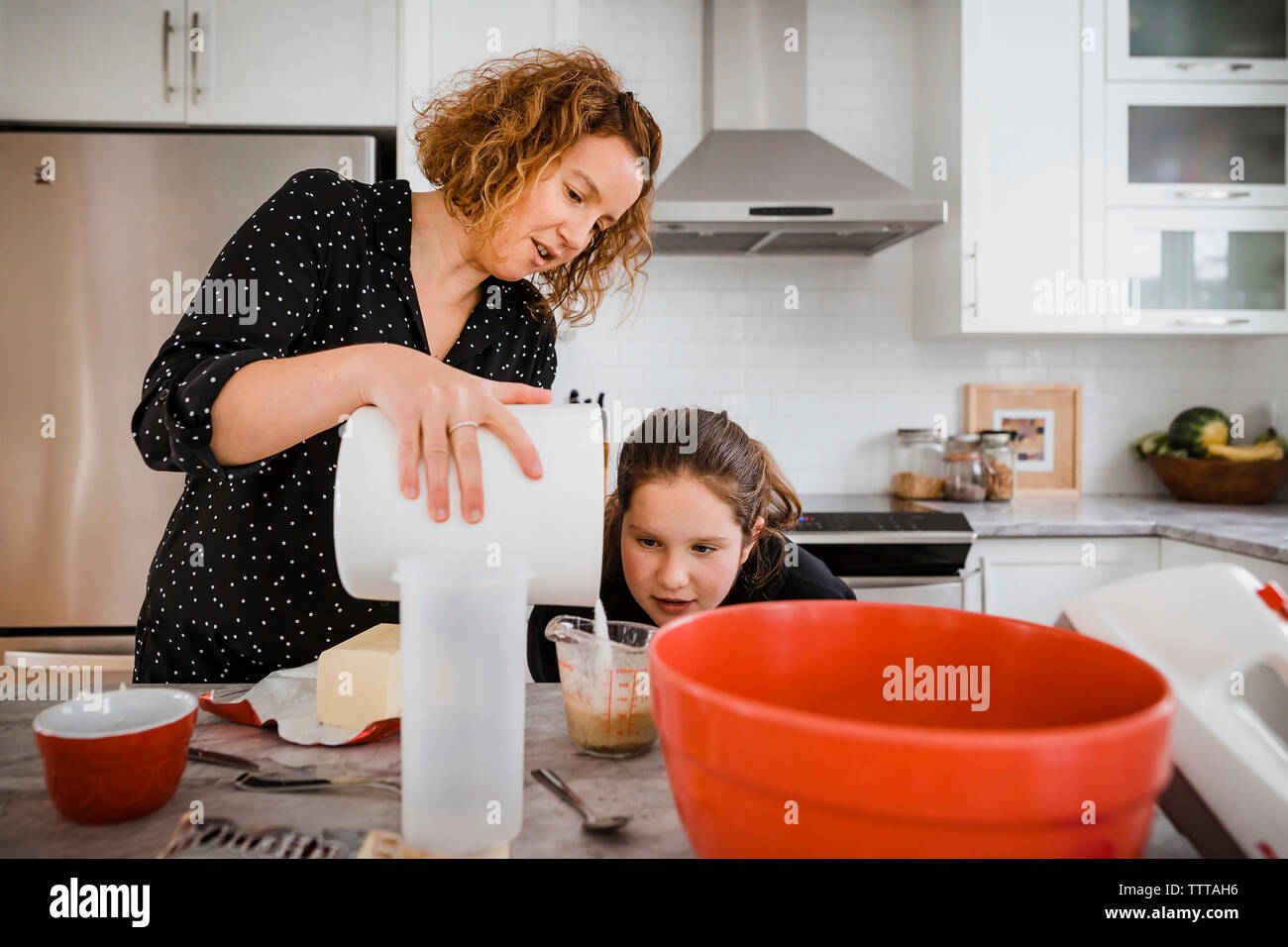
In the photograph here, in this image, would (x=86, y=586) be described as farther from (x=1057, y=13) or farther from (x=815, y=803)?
(x=1057, y=13)

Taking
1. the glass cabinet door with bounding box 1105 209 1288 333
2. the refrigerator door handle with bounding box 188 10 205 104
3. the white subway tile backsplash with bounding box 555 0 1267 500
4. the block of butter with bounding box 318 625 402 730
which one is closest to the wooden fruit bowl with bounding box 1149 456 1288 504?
the white subway tile backsplash with bounding box 555 0 1267 500

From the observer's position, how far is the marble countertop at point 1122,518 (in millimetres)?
2016

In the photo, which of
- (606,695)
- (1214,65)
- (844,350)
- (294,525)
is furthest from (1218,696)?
(1214,65)

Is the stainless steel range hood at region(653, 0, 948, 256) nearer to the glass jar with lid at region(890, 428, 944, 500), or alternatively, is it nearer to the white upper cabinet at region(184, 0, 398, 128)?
the glass jar with lid at region(890, 428, 944, 500)

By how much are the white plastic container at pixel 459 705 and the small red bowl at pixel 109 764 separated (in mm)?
187

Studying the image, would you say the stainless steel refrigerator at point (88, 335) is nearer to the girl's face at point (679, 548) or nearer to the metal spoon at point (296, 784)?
the girl's face at point (679, 548)

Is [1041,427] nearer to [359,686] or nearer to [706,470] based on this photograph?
[706,470]

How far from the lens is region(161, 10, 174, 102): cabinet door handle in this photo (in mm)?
2100

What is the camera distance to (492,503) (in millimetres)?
688

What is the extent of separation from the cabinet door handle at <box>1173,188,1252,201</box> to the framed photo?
2.23 feet

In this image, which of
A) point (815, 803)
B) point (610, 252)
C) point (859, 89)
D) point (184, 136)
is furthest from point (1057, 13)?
point (815, 803)

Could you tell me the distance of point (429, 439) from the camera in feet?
2.20

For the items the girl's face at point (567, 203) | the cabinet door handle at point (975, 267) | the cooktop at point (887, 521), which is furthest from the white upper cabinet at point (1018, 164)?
the girl's face at point (567, 203)

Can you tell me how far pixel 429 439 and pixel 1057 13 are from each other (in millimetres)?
2709
